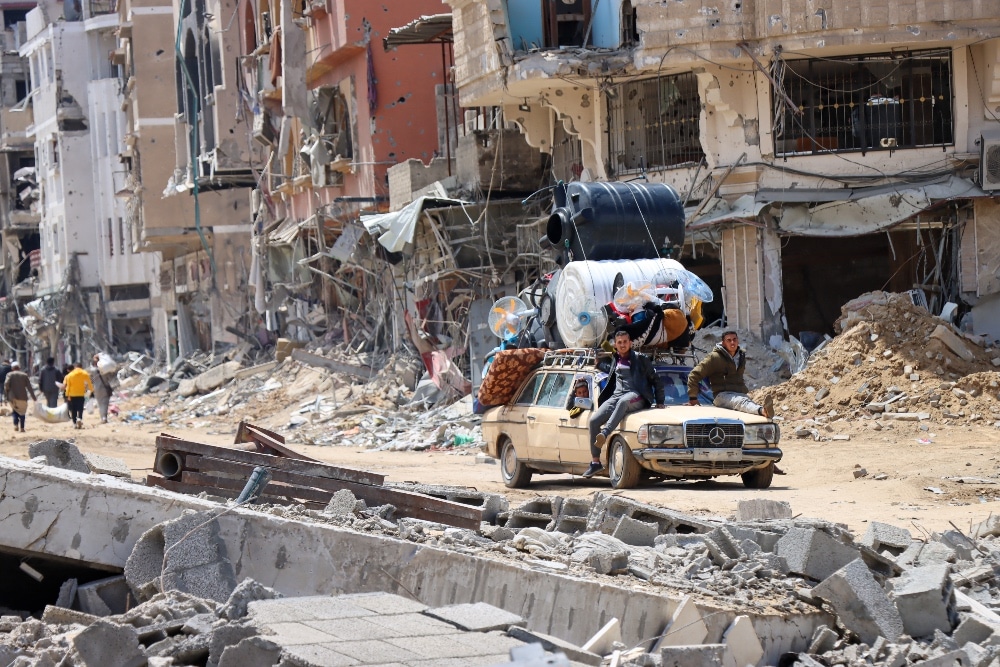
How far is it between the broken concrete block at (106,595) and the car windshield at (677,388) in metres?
7.48

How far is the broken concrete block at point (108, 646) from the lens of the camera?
707 centimetres

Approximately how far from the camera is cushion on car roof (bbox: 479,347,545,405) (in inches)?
676

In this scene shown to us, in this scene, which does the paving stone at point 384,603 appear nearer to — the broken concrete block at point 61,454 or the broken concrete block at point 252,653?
the broken concrete block at point 252,653

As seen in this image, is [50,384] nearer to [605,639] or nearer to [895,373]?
[895,373]

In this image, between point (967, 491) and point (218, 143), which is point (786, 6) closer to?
point (967, 491)

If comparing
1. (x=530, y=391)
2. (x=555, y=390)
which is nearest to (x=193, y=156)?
(x=530, y=391)

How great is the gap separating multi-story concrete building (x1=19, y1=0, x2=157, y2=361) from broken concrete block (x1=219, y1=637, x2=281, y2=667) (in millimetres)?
55683

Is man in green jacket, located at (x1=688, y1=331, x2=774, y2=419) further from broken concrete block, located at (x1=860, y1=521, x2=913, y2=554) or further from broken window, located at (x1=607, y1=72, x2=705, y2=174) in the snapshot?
broken window, located at (x1=607, y1=72, x2=705, y2=174)

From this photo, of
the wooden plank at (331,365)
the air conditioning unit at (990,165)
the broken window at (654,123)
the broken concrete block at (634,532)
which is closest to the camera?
the broken concrete block at (634,532)

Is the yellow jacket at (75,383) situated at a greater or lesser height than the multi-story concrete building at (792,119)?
lesser

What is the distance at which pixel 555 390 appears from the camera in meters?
16.4

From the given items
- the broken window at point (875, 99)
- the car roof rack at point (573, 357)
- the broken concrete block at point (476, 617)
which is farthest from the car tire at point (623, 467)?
the broken window at point (875, 99)

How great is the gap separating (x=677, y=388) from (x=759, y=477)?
4.05 ft

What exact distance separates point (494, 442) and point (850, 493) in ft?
13.9
